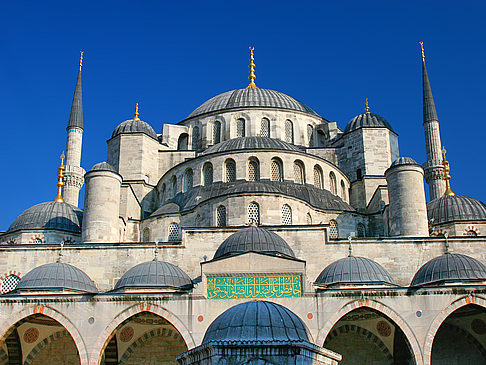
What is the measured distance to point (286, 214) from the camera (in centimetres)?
2298

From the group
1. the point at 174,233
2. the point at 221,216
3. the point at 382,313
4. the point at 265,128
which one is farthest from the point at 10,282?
the point at 265,128

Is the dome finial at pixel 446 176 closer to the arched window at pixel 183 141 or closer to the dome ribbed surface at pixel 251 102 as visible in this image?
the dome ribbed surface at pixel 251 102

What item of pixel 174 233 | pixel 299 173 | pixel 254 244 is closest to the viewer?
pixel 254 244

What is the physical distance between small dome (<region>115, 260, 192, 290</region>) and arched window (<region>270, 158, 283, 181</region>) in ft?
23.8

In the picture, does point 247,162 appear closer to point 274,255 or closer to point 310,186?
point 310,186

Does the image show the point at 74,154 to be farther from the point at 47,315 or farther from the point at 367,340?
the point at 367,340

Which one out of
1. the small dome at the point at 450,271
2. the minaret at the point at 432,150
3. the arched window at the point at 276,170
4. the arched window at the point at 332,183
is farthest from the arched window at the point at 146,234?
the minaret at the point at 432,150

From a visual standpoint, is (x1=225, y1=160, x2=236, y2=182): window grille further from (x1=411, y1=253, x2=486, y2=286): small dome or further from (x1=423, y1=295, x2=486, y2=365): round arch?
(x1=423, y1=295, x2=486, y2=365): round arch

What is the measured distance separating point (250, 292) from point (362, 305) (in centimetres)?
299

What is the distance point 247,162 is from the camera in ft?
83.9

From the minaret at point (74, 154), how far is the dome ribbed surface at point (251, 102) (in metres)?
5.40

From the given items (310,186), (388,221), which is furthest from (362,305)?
(310,186)

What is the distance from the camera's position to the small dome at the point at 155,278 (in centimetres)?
1866

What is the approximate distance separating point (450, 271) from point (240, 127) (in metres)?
15.4
